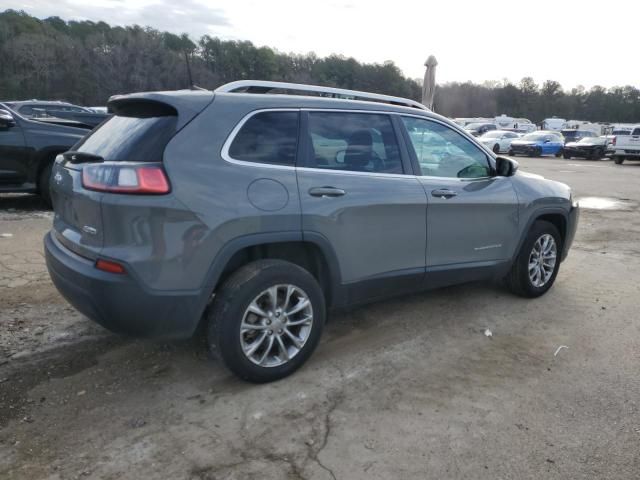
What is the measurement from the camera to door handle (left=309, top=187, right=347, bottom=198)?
3.21 metres

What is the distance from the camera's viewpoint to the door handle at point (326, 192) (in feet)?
10.5

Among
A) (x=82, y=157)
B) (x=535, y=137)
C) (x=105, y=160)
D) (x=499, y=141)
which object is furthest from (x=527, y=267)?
(x=499, y=141)

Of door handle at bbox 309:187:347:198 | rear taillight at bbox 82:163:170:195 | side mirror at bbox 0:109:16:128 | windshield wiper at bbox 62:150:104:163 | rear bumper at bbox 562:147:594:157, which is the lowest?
rear bumper at bbox 562:147:594:157

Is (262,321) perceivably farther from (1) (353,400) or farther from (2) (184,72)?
(2) (184,72)

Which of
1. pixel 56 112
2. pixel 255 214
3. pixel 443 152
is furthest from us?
pixel 56 112

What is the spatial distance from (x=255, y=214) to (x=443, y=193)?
162 centimetres

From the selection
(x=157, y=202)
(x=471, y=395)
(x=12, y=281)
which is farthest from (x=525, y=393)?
(x=12, y=281)

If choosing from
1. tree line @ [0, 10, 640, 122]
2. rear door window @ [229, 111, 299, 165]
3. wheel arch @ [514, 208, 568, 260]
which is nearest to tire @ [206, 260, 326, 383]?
rear door window @ [229, 111, 299, 165]

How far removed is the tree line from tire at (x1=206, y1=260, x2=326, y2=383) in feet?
153

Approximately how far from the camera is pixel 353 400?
10.1ft

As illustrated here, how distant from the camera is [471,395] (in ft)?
10.4

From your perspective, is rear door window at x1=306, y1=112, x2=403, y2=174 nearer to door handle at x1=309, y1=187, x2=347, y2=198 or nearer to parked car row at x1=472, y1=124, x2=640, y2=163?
door handle at x1=309, y1=187, x2=347, y2=198

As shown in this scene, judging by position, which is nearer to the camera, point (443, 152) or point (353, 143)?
point (353, 143)

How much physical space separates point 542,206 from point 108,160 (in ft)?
12.0
